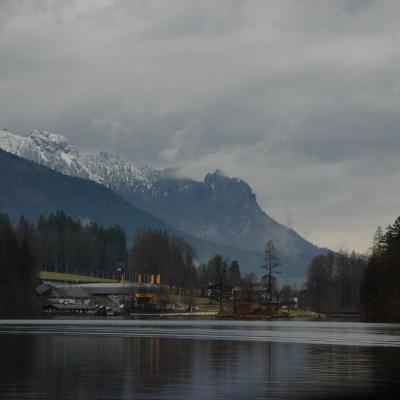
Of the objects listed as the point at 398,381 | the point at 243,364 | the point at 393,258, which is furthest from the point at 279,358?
the point at 393,258

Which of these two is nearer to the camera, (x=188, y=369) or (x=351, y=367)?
(x=188, y=369)

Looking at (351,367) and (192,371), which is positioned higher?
(351,367)

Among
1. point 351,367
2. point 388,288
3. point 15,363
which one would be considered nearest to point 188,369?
point 351,367

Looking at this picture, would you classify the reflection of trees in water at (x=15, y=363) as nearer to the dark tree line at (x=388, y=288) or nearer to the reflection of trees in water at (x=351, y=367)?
the reflection of trees in water at (x=351, y=367)

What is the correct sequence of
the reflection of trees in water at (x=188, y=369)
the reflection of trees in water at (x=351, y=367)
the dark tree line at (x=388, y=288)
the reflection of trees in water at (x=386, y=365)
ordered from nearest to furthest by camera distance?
the reflection of trees in water at (x=188, y=369)
the reflection of trees in water at (x=351, y=367)
the reflection of trees in water at (x=386, y=365)
the dark tree line at (x=388, y=288)

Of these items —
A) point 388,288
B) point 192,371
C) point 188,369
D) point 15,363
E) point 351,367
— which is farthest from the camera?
point 388,288

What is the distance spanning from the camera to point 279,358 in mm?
62344

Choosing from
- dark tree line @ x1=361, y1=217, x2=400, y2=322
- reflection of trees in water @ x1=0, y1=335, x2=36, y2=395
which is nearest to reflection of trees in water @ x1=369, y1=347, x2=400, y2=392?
reflection of trees in water @ x1=0, y1=335, x2=36, y2=395

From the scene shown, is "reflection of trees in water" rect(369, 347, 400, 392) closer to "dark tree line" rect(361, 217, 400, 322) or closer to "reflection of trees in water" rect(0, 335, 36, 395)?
"reflection of trees in water" rect(0, 335, 36, 395)

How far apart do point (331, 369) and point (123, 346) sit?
24206 millimetres

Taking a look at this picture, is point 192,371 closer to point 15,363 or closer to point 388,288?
point 15,363

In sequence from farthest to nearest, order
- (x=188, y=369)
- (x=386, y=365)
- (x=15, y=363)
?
(x=386, y=365) < (x=15, y=363) < (x=188, y=369)

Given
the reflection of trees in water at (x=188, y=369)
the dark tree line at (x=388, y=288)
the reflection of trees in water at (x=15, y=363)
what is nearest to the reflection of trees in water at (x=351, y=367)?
the reflection of trees in water at (x=188, y=369)

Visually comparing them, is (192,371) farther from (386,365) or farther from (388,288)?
(388,288)
